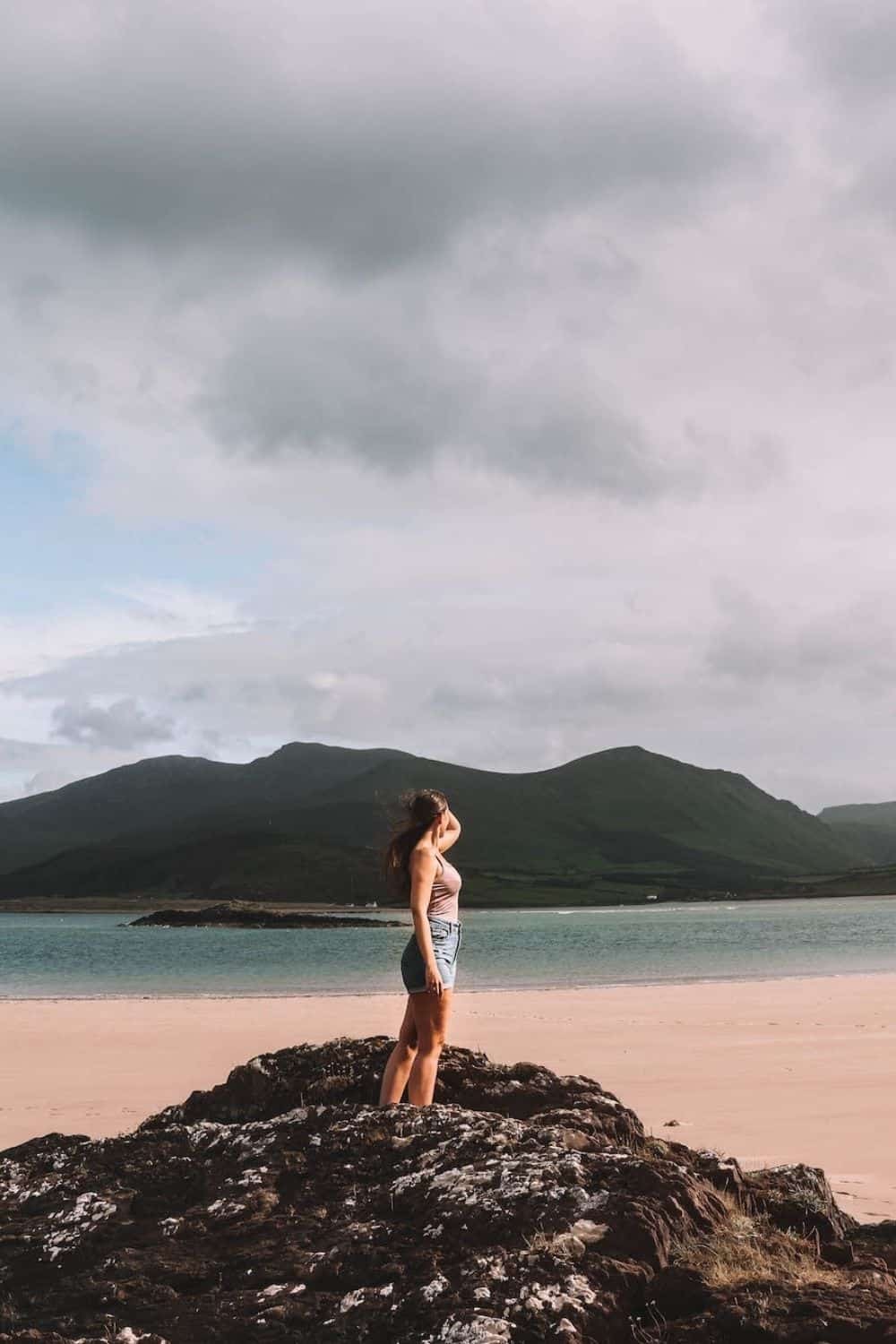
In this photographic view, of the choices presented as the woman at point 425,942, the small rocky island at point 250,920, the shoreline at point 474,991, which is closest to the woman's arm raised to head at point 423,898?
the woman at point 425,942

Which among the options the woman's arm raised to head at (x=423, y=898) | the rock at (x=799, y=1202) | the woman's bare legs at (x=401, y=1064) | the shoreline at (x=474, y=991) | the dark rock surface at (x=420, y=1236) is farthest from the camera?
the shoreline at (x=474, y=991)

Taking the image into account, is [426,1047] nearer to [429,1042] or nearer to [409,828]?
[429,1042]

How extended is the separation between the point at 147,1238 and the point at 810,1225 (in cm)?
354

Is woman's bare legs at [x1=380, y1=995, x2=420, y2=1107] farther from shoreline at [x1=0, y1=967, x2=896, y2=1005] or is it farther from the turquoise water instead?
the turquoise water

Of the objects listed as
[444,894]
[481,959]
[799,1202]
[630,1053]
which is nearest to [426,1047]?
[444,894]

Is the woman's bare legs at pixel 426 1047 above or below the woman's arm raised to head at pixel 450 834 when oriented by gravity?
below

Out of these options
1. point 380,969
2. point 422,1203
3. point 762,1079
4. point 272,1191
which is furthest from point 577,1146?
point 380,969

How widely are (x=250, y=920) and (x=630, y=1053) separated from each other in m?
149

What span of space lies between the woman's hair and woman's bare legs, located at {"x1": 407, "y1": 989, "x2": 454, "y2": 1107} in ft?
3.31

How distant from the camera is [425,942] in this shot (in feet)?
28.4

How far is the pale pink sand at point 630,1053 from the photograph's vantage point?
13.0m

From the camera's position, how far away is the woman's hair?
356 inches

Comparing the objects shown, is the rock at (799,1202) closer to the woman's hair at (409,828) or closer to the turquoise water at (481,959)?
the woman's hair at (409,828)

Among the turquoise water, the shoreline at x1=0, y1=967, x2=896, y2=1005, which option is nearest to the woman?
the shoreline at x1=0, y1=967, x2=896, y2=1005
